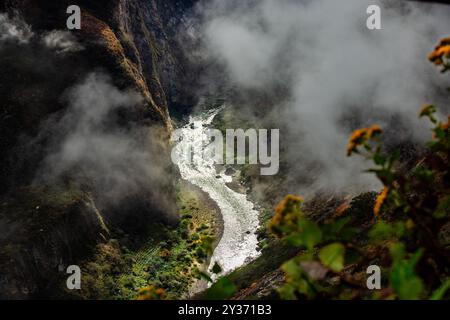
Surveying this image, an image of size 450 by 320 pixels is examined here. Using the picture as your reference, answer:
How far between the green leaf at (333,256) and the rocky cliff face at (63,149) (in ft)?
104

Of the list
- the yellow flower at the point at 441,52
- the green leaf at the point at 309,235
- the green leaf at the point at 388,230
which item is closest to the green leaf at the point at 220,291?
the green leaf at the point at 309,235

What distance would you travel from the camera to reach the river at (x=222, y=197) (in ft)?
172

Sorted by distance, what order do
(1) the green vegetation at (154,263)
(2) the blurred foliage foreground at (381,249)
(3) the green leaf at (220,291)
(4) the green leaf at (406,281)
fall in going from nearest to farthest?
(4) the green leaf at (406,281)
(2) the blurred foliage foreground at (381,249)
(3) the green leaf at (220,291)
(1) the green vegetation at (154,263)

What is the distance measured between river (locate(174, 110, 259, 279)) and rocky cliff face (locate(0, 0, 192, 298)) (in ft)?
26.7

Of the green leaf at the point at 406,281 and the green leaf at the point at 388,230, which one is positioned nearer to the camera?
the green leaf at the point at 406,281

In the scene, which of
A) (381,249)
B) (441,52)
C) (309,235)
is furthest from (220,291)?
(441,52)

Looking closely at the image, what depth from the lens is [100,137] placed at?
52.5 metres

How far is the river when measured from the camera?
52.4 meters

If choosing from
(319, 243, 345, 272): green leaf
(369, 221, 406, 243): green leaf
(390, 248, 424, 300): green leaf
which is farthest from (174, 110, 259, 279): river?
(390, 248, 424, 300): green leaf

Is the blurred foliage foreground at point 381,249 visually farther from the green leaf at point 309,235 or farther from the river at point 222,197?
the river at point 222,197

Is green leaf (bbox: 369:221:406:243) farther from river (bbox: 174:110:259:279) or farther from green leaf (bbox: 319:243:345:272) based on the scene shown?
river (bbox: 174:110:259:279)

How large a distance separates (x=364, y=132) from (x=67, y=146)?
4584 centimetres

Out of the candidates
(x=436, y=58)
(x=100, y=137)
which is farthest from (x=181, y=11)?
(x=436, y=58)

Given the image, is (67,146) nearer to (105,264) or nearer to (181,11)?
(105,264)
